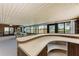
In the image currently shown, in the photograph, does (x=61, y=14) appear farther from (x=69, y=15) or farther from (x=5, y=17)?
(x=5, y=17)

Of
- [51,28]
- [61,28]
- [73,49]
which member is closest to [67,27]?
[61,28]

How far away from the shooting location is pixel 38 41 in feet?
5.47

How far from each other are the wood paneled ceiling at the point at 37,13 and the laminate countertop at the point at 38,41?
23cm

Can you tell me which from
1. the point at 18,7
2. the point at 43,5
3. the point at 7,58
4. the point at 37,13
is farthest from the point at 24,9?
the point at 7,58

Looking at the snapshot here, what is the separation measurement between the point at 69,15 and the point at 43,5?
40cm

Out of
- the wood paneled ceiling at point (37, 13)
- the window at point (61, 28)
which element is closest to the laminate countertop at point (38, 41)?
the window at point (61, 28)

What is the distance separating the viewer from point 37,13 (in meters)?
1.65

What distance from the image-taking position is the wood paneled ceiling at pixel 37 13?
1.54 metres

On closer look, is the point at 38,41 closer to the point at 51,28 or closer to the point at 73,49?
the point at 51,28

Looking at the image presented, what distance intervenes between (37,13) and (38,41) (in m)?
0.43

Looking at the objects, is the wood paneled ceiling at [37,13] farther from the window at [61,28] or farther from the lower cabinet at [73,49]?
the lower cabinet at [73,49]

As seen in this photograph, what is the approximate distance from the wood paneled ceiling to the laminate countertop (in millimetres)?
233

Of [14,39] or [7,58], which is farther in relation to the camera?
[14,39]

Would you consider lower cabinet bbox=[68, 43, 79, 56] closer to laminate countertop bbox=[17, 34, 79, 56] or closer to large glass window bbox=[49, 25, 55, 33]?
laminate countertop bbox=[17, 34, 79, 56]
